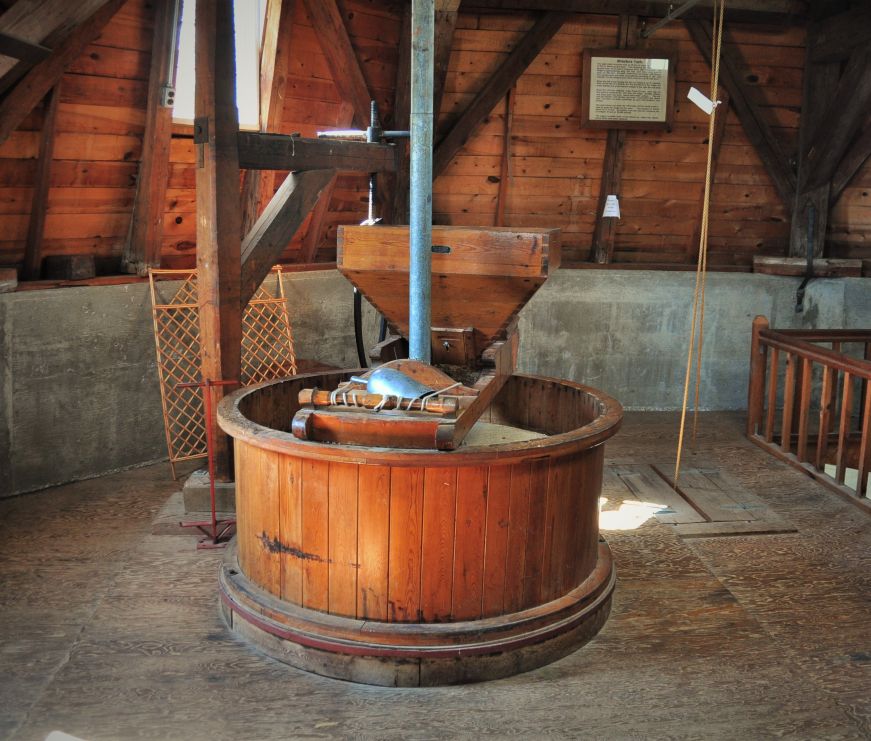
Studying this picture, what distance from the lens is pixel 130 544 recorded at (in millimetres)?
4324

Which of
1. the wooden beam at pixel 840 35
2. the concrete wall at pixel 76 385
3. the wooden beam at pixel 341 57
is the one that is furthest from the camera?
the wooden beam at pixel 840 35

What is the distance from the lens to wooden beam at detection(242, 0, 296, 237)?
5402 millimetres

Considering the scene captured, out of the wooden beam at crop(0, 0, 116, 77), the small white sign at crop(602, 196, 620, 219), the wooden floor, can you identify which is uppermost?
the wooden beam at crop(0, 0, 116, 77)

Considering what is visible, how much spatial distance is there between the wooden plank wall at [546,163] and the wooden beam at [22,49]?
118cm

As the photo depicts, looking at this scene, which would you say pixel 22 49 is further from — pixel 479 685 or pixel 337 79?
pixel 479 685

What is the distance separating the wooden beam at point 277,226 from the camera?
Answer: 4544 millimetres

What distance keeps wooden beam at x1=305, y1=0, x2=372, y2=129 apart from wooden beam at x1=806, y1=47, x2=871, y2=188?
3433 millimetres

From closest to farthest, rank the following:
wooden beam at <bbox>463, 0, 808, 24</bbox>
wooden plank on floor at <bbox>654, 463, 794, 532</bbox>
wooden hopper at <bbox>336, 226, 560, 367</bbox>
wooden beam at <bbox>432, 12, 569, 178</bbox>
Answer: wooden hopper at <bbox>336, 226, 560, 367</bbox>
wooden plank on floor at <bbox>654, 463, 794, 532</bbox>
wooden beam at <bbox>463, 0, 808, 24</bbox>
wooden beam at <bbox>432, 12, 569, 178</bbox>

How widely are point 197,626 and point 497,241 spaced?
191 cm

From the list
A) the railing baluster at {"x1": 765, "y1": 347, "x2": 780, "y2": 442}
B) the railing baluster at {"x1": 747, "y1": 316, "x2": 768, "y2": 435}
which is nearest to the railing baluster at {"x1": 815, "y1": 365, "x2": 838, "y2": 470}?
the railing baluster at {"x1": 765, "y1": 347, "x2": 780, "y2": 442}

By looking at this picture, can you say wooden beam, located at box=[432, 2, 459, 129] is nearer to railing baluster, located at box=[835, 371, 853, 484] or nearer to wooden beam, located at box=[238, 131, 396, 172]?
wooden beam, located at box=[238, 131, 396, 172]

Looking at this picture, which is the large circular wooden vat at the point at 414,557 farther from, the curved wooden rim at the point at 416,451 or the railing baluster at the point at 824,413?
the railing baluster at the point at 824,413

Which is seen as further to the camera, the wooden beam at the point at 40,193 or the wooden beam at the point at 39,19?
the wooden beam at the point at 40,193

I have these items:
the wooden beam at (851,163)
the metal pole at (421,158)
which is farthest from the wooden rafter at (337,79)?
the wooden beam at (851,163)
